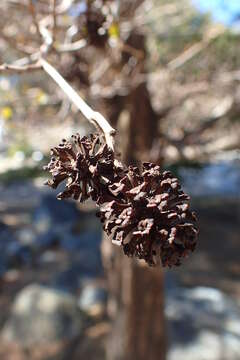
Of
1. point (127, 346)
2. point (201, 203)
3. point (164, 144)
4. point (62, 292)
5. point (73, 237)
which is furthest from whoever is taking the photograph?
point (201, 203)

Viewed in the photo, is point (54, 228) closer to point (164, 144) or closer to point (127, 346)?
point (127, 346)

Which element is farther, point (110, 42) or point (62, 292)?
point (62, 292)

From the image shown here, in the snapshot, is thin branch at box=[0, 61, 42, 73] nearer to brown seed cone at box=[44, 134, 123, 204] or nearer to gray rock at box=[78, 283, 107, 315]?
brown seed cone at box=[44, 134, 123, 204]

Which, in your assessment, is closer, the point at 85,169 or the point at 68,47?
the point at 85,169

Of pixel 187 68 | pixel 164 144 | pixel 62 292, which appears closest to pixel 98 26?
pixel 164 144

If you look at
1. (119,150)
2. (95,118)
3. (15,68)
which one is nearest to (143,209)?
Answer: (95,118)

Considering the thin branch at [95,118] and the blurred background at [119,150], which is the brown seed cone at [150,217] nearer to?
the thin branch at [95,118]

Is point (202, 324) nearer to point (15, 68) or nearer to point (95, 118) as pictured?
point (15, 68)

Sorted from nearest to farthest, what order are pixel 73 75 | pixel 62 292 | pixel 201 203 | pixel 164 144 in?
pixel 73 75 → pixel 164 144 → pixel 62 292 → pixel 201 203
